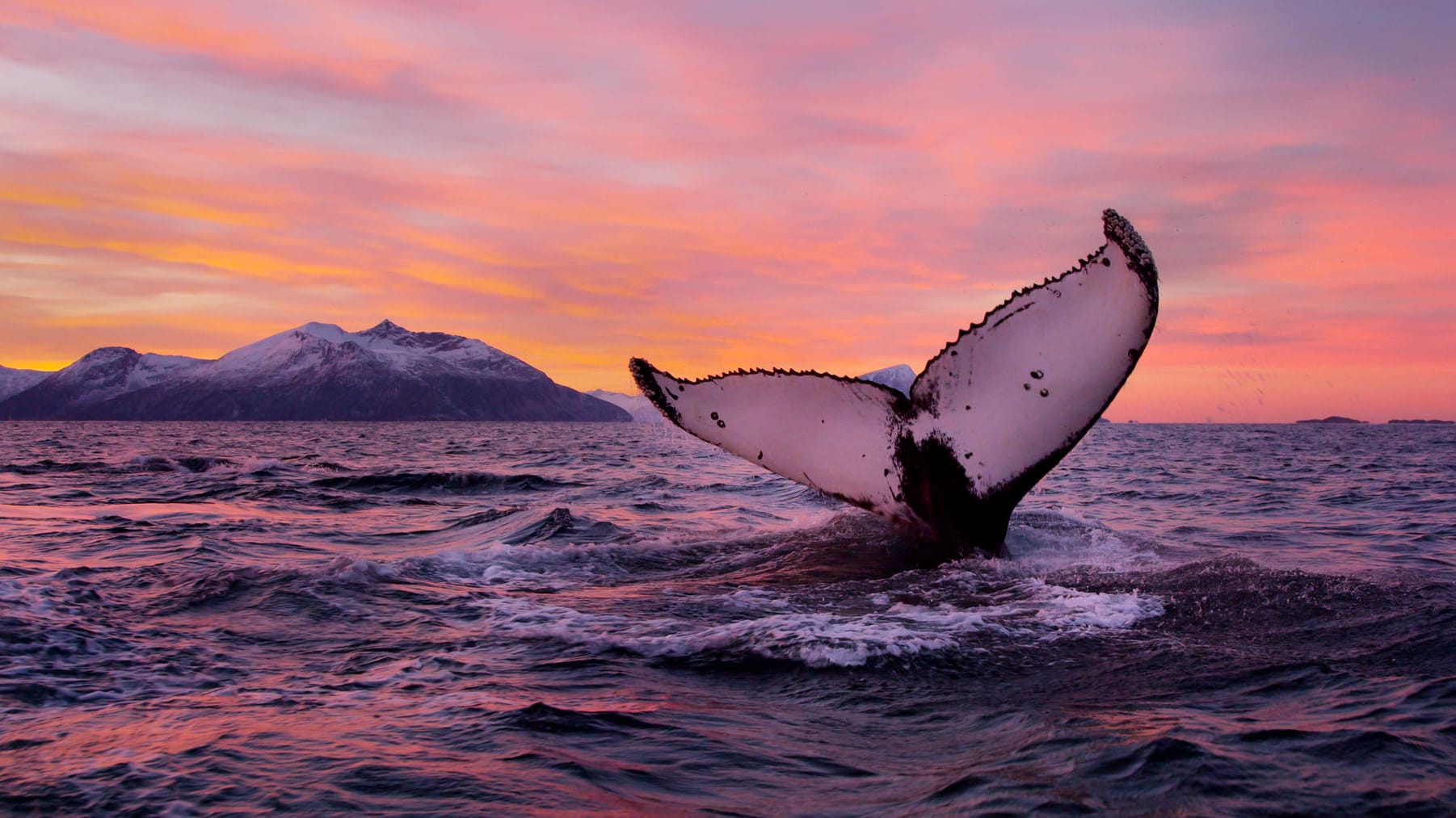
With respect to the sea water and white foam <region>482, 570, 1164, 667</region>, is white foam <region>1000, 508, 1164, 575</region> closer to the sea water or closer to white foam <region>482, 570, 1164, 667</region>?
the sea water

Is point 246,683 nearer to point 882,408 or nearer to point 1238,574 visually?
point 882,408

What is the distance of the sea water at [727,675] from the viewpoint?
10.2ft

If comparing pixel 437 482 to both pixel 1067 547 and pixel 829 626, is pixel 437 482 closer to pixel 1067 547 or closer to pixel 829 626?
pixel 1067 547

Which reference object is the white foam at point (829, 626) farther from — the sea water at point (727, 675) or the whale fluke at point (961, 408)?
the whale fluke at point (961, 408)

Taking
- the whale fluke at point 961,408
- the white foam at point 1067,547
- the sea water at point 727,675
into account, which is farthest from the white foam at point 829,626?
the white foam at point 1067,547

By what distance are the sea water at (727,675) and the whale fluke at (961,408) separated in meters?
0.65

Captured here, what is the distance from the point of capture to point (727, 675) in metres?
4.57

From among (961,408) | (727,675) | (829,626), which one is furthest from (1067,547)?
(727,675)

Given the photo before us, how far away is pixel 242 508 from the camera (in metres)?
12.9

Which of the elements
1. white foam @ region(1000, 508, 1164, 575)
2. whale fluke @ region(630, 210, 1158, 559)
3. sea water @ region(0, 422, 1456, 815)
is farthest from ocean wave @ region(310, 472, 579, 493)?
whale fluke @ region(630, 210, 1158, 559)

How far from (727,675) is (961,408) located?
213 centimetres

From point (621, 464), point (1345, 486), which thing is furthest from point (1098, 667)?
point (621, 464)

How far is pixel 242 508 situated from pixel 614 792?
11.4 meters

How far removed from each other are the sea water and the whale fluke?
25.7 inches
